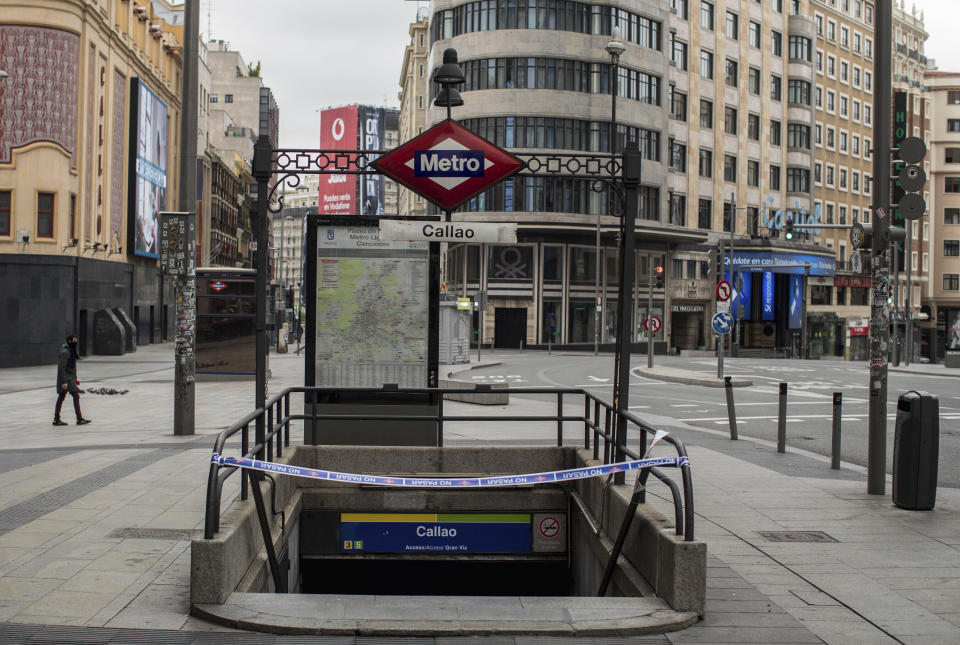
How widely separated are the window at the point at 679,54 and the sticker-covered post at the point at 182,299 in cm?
5682

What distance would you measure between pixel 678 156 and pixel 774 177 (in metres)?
12.7

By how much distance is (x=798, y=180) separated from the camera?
7738 cm

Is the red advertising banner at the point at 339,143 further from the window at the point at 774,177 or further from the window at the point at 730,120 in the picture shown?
the window at the point at 774,177

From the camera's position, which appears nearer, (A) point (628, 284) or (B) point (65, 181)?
(A) point (628, 284)

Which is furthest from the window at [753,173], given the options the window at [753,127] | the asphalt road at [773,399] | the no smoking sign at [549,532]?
the no smoking sign at [549,532]

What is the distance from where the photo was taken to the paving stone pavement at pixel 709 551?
5.71 m

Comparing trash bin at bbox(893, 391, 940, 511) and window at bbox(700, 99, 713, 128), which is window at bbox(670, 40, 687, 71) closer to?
window at bbox(700, 99, 713, 128)

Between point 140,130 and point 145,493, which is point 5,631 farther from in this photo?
point 140,130

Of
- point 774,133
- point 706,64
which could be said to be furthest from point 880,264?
point 774,133

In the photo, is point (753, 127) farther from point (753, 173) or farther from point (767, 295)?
point (767, 295)

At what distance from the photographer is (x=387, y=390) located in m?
10.1

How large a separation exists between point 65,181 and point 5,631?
1448 inches

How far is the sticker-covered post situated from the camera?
14984 millimetres

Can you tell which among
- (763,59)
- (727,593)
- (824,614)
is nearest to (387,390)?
(727,593)
